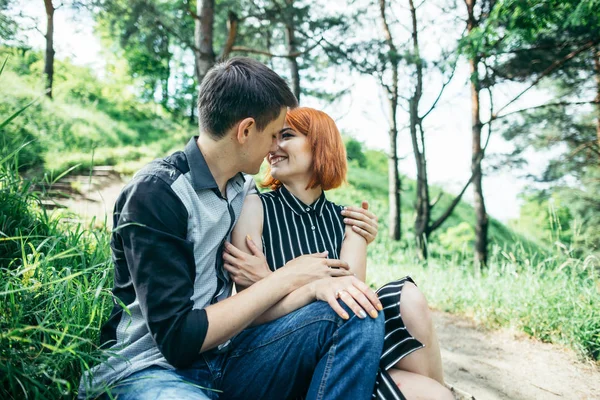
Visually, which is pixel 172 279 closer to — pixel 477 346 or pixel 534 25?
pixel 477 346

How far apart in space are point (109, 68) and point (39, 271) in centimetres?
2397

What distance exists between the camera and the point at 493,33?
530 centimetres

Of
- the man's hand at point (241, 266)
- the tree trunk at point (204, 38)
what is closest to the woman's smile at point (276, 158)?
the man's hand at point (241, 266)

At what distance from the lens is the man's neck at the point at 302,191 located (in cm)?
226

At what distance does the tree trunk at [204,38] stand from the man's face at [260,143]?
16.1 ft

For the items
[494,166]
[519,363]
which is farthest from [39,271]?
[494,166]

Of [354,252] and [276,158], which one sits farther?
[276,158]

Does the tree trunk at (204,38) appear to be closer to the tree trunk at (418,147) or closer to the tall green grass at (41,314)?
the tree trunk at (418,147)

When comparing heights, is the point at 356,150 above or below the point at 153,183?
above

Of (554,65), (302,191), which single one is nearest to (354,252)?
(302,191)

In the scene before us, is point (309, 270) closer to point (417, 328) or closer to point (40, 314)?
point (417, 328)

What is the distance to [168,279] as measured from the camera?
135cm

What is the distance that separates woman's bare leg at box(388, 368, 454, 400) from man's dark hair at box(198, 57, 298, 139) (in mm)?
1127

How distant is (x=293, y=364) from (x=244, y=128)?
89 centimetres
